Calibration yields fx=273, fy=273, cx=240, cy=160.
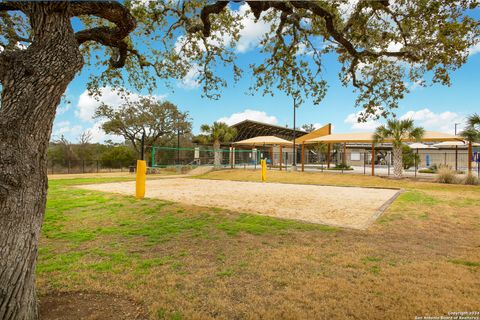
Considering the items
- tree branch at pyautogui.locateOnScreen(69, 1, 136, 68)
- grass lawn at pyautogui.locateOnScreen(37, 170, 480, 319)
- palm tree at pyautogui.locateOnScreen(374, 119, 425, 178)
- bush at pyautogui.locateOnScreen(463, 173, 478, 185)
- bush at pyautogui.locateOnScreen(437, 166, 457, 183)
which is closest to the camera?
tree branch at pyautogui.locateOnScreen(69, 1, 136, 68)

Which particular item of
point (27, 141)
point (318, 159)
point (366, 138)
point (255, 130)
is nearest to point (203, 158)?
point (255, 130)

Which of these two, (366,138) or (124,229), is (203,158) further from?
(124,229)

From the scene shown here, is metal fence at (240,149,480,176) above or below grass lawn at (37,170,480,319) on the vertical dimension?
above

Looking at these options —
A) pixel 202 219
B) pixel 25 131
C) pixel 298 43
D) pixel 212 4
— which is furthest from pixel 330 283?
pixel 298 43

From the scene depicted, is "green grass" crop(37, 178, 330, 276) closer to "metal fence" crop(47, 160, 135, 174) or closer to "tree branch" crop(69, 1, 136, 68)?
"tree branch" crop(69, 1, 136, 68)

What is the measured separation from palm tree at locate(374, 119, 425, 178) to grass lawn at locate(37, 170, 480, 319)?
1295 cm

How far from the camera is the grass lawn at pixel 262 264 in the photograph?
2.77m

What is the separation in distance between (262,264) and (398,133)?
18.2 m

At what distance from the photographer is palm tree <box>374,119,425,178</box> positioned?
18188mm

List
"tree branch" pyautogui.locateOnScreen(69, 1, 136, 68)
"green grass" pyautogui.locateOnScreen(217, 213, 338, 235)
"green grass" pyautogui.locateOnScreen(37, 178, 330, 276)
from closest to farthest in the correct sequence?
"tree branch" pyautogui.locateOnScreen(69, 1, 136, 68) < "green grass" pyautogui.locateOnScreen(37, 178, 330, 276) < "green grass" pyautogui.locateOnScreen(217, 213, 338, 235)

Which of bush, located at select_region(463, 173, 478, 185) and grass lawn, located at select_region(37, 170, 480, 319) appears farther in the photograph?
bush, located at select_region(463, 173, 478, 185)

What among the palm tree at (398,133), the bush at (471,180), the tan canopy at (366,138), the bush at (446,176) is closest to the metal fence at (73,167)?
the tan canopy at (366,138)

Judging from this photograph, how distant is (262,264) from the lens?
151 inches

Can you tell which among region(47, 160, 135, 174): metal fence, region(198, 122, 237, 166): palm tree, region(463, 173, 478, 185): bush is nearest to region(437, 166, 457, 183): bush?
region(463, 173, 478, 185): bush
